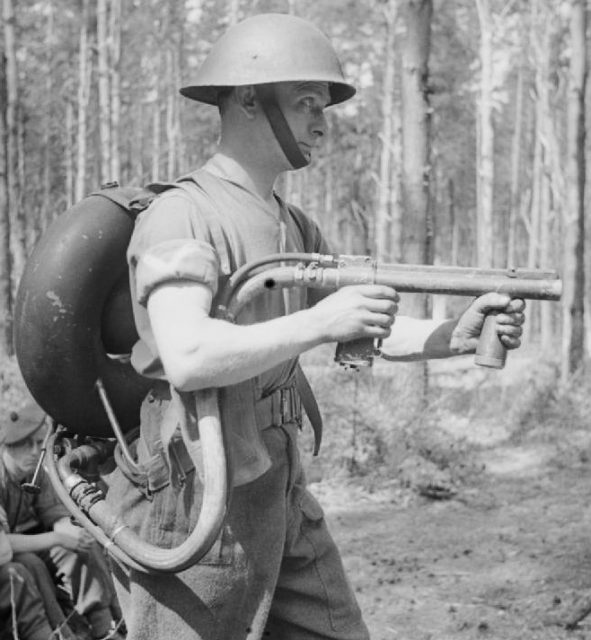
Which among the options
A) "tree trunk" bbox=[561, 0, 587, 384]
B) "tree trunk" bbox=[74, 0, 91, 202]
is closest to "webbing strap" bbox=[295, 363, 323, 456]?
"tree trunk" bbox=[561, 0, 587, 384]

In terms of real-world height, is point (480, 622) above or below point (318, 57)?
below

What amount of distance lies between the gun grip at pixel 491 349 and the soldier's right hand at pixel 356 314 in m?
0.25

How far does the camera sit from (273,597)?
252cm

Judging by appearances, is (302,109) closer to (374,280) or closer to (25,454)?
(374,280)

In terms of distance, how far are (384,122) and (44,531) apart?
64.3ft

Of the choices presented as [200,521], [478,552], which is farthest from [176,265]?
[478,552]

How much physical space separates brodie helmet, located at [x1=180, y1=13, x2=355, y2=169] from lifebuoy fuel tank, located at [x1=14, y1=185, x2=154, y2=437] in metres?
0.34

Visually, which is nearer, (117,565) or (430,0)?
(117,565)

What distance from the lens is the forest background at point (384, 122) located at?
11523 millimetres

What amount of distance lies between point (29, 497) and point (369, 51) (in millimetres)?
23729

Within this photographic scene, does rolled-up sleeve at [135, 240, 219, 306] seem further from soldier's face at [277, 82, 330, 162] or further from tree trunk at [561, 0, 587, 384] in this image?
tree trunk at [561, 0, 587, 384]

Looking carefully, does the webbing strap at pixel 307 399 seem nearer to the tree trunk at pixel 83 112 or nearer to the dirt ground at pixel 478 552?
the dirt ground at pixel 478 552

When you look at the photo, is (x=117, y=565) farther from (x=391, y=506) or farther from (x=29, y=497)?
(x=391, y=506)

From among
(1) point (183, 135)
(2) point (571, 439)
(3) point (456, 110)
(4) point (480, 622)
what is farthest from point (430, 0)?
(1) point (183, 135)
